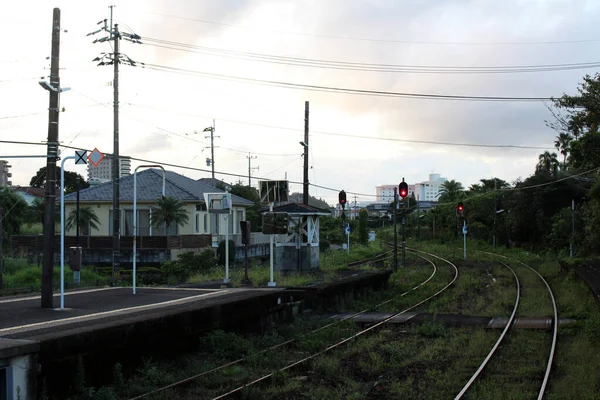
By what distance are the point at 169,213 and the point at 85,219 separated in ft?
16.9

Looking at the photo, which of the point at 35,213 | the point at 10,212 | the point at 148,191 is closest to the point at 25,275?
the point at 10,212

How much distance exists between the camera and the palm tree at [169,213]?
1231 inches

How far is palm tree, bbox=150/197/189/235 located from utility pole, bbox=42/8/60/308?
19271 mm

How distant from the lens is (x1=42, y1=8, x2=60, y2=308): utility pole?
11156 mm

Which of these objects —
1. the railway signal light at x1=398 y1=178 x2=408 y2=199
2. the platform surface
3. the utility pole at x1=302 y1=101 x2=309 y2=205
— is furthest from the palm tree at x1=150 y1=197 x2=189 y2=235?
the platform surface

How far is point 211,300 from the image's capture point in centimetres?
1213

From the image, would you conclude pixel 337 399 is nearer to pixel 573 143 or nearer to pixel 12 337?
pixel 12 337

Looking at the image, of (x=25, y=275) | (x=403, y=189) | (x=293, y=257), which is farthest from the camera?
(x=403, y=189)

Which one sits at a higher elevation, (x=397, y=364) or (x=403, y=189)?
(x=403, y=189)

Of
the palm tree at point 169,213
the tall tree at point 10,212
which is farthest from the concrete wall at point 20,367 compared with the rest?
the tall tree at point 10,212

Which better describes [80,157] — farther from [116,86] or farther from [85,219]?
[85,219]

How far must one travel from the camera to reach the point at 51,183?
11.3 metres

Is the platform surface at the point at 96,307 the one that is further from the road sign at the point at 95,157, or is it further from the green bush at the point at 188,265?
the green bush at the point at 188,265

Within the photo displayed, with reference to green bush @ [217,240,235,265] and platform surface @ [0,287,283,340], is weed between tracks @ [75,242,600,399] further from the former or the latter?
green bush @ [217,240,235,265]
